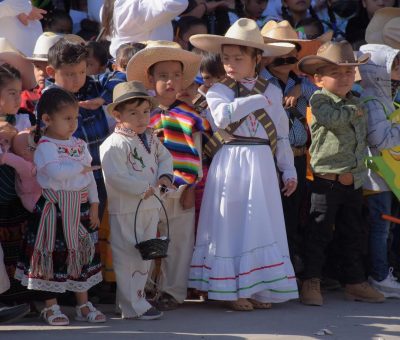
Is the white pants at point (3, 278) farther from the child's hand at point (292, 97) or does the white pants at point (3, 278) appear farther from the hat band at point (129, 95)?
the child's hand at point (292, 97)

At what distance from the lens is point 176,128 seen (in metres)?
7.12

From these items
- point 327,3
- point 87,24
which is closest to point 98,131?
point 87,24

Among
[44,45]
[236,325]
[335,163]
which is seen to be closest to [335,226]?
[335,163]

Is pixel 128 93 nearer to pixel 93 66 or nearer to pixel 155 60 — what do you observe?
pixel 155 60

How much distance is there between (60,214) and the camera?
6.34m

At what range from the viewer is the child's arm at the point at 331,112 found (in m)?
7.34

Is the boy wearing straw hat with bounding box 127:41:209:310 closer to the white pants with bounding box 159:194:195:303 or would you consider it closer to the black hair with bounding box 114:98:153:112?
the white pants with bounding box 159:194:195:303

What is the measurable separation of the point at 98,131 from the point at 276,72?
1666 mm

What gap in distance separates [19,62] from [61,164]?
115 centimetres

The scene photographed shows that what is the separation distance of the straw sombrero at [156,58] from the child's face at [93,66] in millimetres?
569

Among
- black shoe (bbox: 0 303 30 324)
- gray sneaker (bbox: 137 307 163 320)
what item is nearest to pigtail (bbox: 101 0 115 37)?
gray sneaker (bbox: 137 307 163 320)

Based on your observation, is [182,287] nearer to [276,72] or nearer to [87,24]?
[276,72]

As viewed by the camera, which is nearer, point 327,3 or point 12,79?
point 12,79

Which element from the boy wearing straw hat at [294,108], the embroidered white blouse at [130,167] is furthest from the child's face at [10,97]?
the boy wearing straw hat at [294,108]
